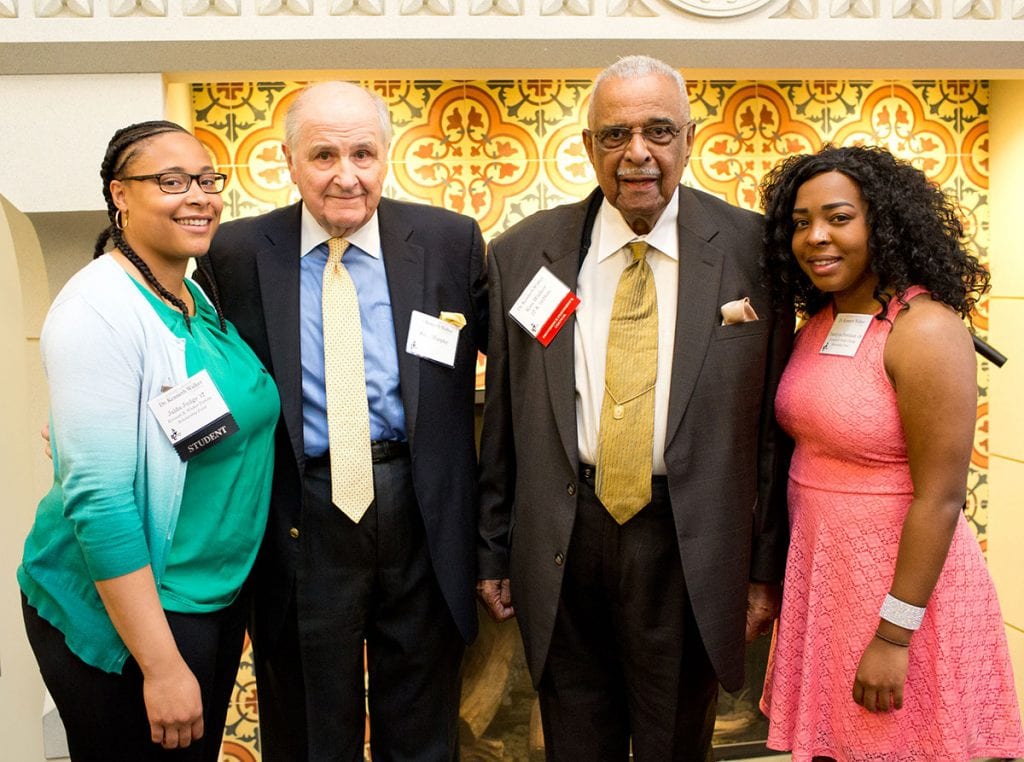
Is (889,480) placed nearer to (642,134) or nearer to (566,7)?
(642,134)

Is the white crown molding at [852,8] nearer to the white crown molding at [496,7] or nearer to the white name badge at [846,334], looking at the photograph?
the white crown molding at [496,7]

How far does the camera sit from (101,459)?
60.0 inches

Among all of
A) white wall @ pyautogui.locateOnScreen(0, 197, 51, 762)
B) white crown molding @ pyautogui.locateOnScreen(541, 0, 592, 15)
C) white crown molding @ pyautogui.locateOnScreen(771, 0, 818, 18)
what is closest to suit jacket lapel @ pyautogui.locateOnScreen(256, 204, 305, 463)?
white crown molding @ pyautogui.locateOnScreen(541, 0, 592, 15)

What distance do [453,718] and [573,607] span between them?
0.44 metres

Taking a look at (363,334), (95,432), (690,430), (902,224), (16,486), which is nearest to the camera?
(95,432)

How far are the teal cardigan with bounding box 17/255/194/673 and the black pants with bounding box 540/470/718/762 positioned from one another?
0.82 m

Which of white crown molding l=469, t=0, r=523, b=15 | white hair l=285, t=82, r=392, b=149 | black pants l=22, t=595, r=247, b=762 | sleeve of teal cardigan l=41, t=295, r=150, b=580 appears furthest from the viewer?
white crown molding l=469, t=0, r=523, b=15

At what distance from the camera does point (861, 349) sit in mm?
1764

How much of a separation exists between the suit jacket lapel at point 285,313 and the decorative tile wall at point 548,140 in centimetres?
106

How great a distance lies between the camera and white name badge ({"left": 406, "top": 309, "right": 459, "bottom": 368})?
1.96 meters

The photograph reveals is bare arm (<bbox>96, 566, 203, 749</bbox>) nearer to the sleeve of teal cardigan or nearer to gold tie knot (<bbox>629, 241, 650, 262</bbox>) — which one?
the sleeve of teal cardigan

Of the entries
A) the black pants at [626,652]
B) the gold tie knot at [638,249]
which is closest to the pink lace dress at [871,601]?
the black pants at [626,652]

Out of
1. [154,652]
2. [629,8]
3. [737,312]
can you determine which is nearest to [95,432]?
[154,652]

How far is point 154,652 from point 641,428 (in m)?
0.97
